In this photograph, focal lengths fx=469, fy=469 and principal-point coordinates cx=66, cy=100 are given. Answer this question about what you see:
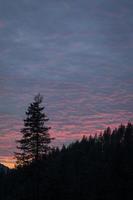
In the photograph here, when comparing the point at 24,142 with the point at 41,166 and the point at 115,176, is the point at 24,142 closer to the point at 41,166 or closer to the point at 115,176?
the point at 41,166

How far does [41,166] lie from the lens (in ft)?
130

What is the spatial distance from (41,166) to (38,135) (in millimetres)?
2628

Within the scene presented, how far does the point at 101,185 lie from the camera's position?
181 feet

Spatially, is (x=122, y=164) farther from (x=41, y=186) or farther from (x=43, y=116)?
(x=43, y=116)

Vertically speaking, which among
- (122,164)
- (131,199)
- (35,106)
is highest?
(35,106)

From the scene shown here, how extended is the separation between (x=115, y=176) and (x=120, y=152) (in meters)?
3.20

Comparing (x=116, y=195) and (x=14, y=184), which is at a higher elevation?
(x=14, y=184)

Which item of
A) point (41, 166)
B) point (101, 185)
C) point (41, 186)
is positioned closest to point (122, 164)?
point (101, 185)

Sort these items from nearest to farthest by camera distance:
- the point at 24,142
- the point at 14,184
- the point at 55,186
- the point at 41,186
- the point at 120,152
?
the point at 24,142
the point at 55,186
the point at 41,186
the point at 120,152
the point at 14,184

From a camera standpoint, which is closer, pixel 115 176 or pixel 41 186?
pixel 41 186

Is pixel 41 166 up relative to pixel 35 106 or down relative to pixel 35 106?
down

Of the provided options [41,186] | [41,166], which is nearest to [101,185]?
[41,186]

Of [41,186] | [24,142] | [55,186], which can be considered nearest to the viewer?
[24,142]

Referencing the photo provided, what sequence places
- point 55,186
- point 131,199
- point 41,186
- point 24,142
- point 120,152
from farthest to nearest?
point 120,152 → point 131,199 → point 41,186 → point 55,186 → point 24,142
